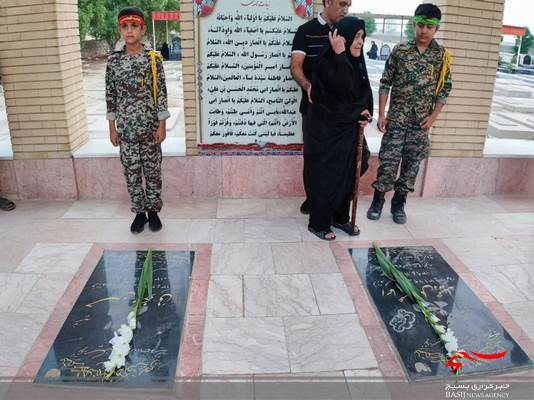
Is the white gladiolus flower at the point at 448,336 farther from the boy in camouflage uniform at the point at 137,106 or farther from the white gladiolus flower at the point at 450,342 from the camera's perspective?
the boy in camouflage uniform at the point at 137,106

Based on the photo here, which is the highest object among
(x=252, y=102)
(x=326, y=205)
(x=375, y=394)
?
(x=252, y=102)

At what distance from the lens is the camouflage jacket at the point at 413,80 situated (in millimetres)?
4035

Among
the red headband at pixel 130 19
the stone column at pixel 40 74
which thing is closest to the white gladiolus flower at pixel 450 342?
the red headband at pixel 130 19

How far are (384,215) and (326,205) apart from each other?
2.82 ft

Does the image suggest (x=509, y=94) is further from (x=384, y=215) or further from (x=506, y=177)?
(x=384, y=215)

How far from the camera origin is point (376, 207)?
4.53 meters

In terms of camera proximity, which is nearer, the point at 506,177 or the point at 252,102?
the point at 252,102

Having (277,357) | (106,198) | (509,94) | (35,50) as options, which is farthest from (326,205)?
(509,94)

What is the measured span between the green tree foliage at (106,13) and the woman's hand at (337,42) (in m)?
20.5

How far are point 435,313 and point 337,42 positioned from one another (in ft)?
6.47

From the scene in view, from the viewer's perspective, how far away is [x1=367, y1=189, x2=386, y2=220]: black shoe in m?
4.48

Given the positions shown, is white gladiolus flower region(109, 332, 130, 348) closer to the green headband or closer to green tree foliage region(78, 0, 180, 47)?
the green headband

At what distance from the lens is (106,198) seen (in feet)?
16.0

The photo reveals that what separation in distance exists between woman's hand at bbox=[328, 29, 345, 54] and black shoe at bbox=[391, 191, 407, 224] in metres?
1.54
